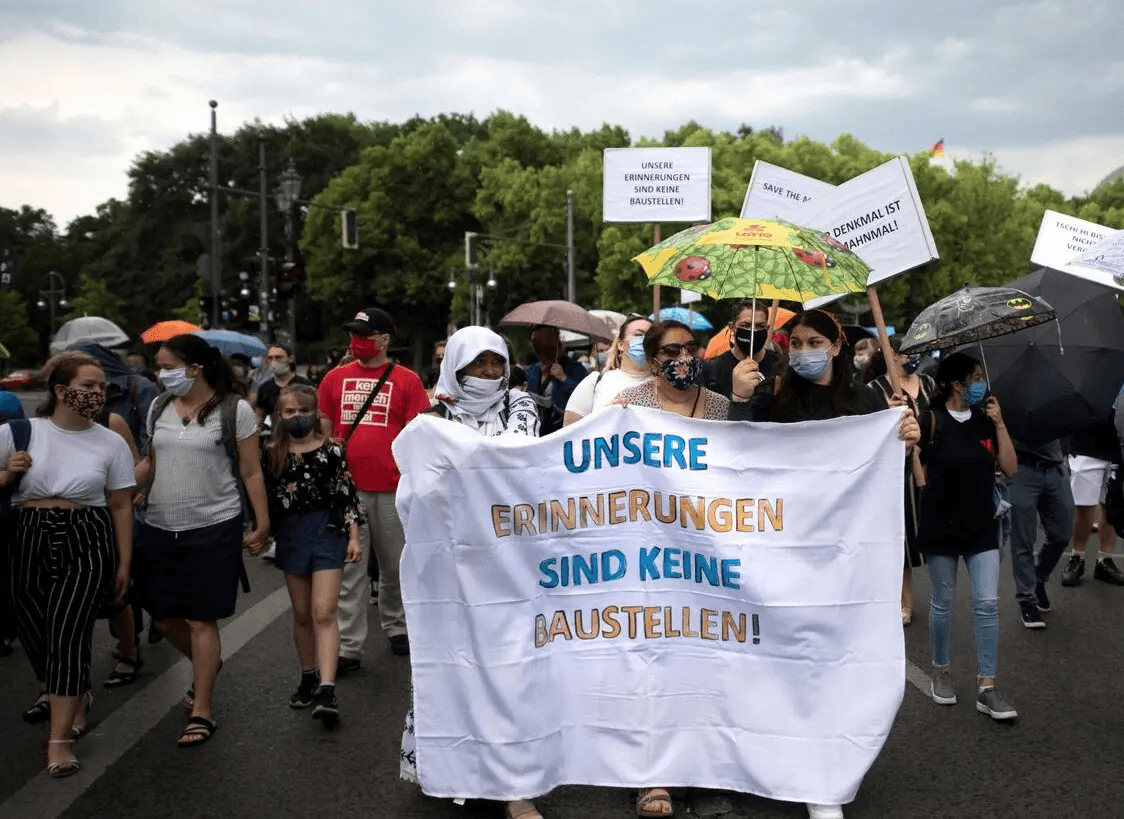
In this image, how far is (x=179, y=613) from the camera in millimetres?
6090

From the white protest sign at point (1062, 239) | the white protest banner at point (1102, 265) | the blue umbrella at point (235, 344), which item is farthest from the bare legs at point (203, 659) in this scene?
the blue umbrella at point (235, 344)

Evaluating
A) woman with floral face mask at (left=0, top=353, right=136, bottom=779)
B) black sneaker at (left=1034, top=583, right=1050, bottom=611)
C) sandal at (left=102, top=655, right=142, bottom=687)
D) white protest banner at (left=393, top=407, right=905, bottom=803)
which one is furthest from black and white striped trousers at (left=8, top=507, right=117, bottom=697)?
black sneaker at (left=1034, top=583, right=1050, bottom=611)

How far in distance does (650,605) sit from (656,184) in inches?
290

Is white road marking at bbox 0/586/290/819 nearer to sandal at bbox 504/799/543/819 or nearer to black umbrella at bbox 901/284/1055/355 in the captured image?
sandal at bbox 504/799/543/819

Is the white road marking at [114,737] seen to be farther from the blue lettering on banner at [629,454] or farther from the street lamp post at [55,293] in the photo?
the street lamp post at [55,293]

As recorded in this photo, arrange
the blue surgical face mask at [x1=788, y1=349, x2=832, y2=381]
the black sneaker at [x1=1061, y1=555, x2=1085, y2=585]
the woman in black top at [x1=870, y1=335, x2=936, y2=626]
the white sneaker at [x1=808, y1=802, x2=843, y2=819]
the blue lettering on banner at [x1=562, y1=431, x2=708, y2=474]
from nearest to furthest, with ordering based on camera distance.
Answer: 1. the white sneaker at [x1=808, y1=802, x2=843, y2=819]
2. the blue lettering on banner at [x1=562, y1=431, x2=708, y2=474]
3. the blue surgical face mask at [x1=788, y1=349, x2=832, y2=381]
4. the woman in black top at [x1=870, y1=335, x2=936, y2=626]
5. the black sneaker at [x1=1061, y1=555, x2=1085, y2=585]

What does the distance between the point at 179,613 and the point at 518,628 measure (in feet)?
6.51

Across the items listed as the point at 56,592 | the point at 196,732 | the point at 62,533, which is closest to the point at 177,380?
the point at 62,533

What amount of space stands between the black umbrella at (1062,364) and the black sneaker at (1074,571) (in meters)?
2.28

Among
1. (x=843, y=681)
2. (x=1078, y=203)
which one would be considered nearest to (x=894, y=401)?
(x=843, y=681)

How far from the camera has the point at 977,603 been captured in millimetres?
6234

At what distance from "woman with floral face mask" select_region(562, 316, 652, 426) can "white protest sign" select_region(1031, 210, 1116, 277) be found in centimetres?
260

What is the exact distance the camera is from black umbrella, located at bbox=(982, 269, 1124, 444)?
7785 mm

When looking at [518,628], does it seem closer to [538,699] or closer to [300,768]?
[538,699]
